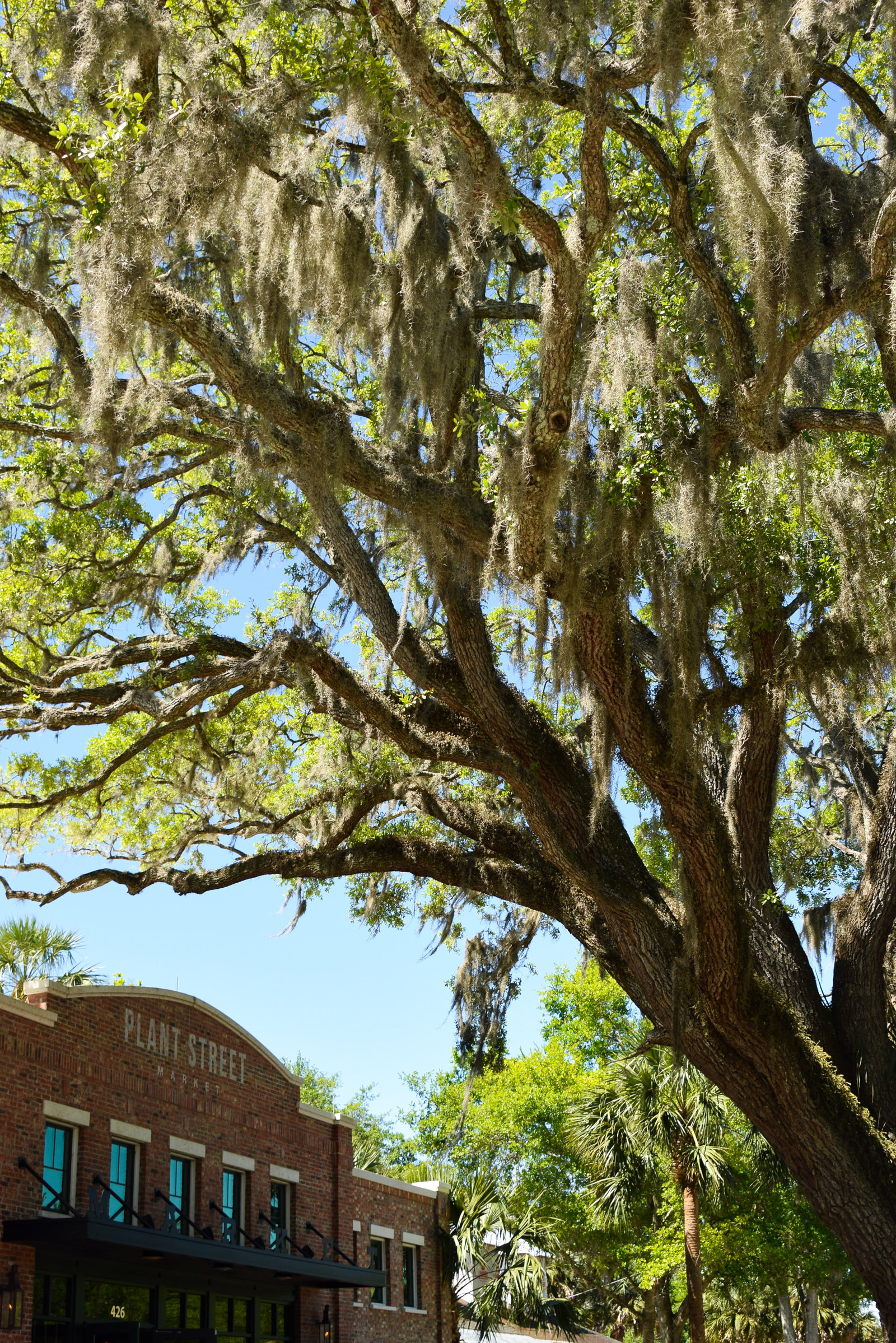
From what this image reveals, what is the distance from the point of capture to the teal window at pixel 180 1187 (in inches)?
531

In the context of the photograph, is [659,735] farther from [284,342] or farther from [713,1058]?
[284,342]

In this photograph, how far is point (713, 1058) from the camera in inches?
407

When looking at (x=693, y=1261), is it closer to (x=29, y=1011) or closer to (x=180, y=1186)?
(x=180, y=1186)

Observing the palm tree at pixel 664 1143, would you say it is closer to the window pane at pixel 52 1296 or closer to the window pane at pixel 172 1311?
the window pane at pixel 172 1311

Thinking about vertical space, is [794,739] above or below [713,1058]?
above

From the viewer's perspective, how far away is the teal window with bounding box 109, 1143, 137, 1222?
40.8 ft

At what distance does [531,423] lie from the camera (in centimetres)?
866

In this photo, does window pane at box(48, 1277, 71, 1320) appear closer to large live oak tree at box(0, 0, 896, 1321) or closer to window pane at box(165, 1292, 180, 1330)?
window pane at box(165, 1292, 180, 1330)

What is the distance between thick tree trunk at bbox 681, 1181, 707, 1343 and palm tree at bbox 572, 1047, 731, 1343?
0.03ft

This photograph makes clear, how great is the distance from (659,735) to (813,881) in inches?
296

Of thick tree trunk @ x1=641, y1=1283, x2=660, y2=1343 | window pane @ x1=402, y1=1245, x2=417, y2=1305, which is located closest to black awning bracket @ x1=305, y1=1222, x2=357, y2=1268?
window pane @ x1=402, y1=1245, x2=417, y2=1305

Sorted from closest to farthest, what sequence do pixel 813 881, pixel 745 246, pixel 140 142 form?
pixel 745 246 → pixel 140 142 → pixel 813 881

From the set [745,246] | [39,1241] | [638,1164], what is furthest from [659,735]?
[638,1164]

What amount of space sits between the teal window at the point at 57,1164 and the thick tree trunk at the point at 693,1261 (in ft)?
28.1
